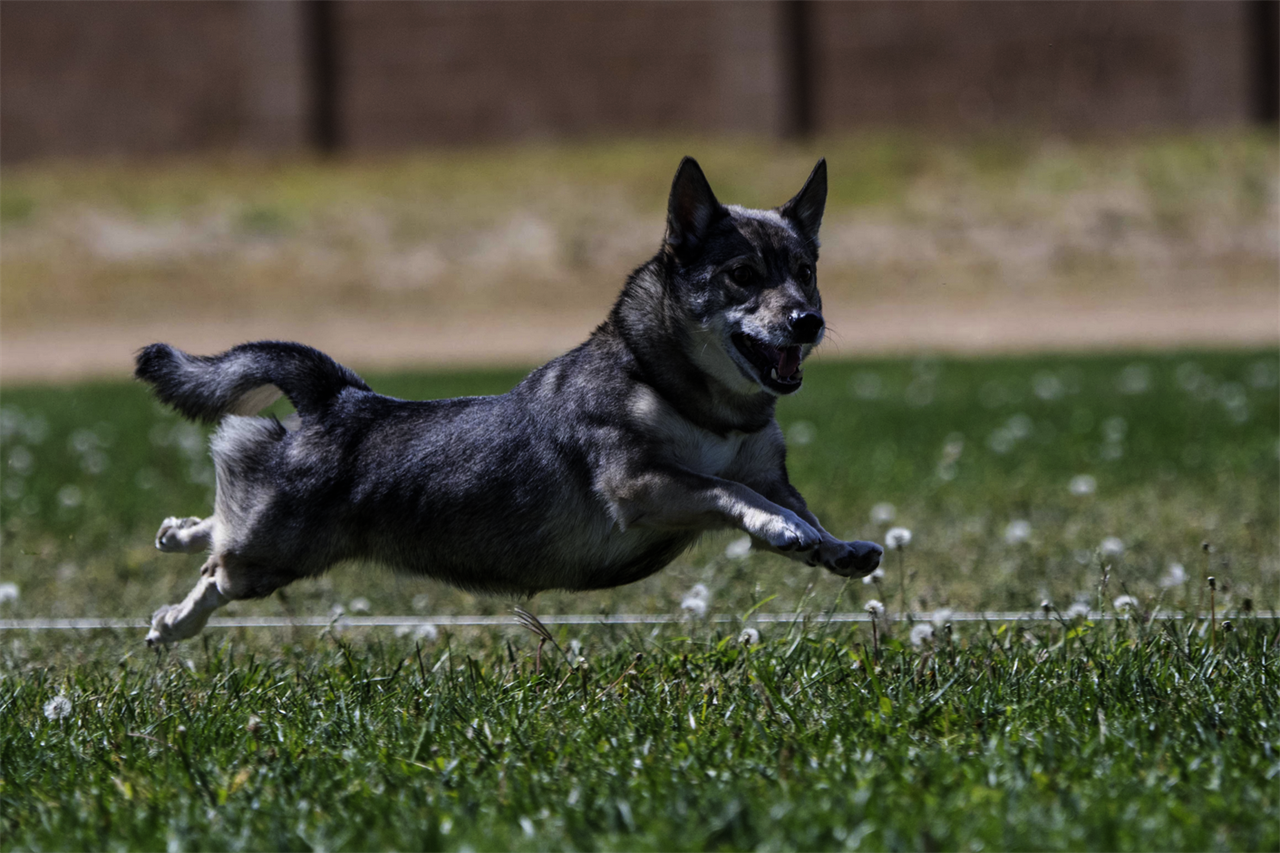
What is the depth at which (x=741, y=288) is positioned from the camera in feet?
12.3

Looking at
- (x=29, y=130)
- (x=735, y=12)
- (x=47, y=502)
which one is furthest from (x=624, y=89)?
(x=47, y=502)

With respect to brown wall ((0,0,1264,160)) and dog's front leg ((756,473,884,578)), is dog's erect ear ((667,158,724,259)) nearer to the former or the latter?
dog's front leg ((756,473,884,578))

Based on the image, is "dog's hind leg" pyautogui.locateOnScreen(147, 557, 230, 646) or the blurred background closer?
"dog's hind leg" pyautogui.locateOnScreen(147, 557, 230, 646)

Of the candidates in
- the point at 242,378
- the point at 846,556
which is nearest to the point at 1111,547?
the point at 846,556

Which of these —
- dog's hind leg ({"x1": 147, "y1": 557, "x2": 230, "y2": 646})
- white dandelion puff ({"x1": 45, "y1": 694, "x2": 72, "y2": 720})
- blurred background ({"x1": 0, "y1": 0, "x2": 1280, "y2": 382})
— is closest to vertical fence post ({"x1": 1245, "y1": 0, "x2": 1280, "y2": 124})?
blurred background ({"x1": 0, "y1": 0, "x2": 1280, "y2": 382})

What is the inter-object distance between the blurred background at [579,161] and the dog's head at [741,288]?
44.9 ft

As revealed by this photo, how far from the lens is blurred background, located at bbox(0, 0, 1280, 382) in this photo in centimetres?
2084

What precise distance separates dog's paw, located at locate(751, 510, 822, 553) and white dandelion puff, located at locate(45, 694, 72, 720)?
1.69 metres

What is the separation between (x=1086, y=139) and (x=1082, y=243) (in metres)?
3.74

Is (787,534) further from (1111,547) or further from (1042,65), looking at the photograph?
(1042,65)

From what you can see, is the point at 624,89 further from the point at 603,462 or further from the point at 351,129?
the point at 603,462

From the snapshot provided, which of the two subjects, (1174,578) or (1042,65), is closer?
(1174,578)

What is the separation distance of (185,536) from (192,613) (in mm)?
238

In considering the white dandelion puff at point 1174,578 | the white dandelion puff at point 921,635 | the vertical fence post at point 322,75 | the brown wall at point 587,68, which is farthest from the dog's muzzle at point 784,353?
the vertical fence post at point 322,75
